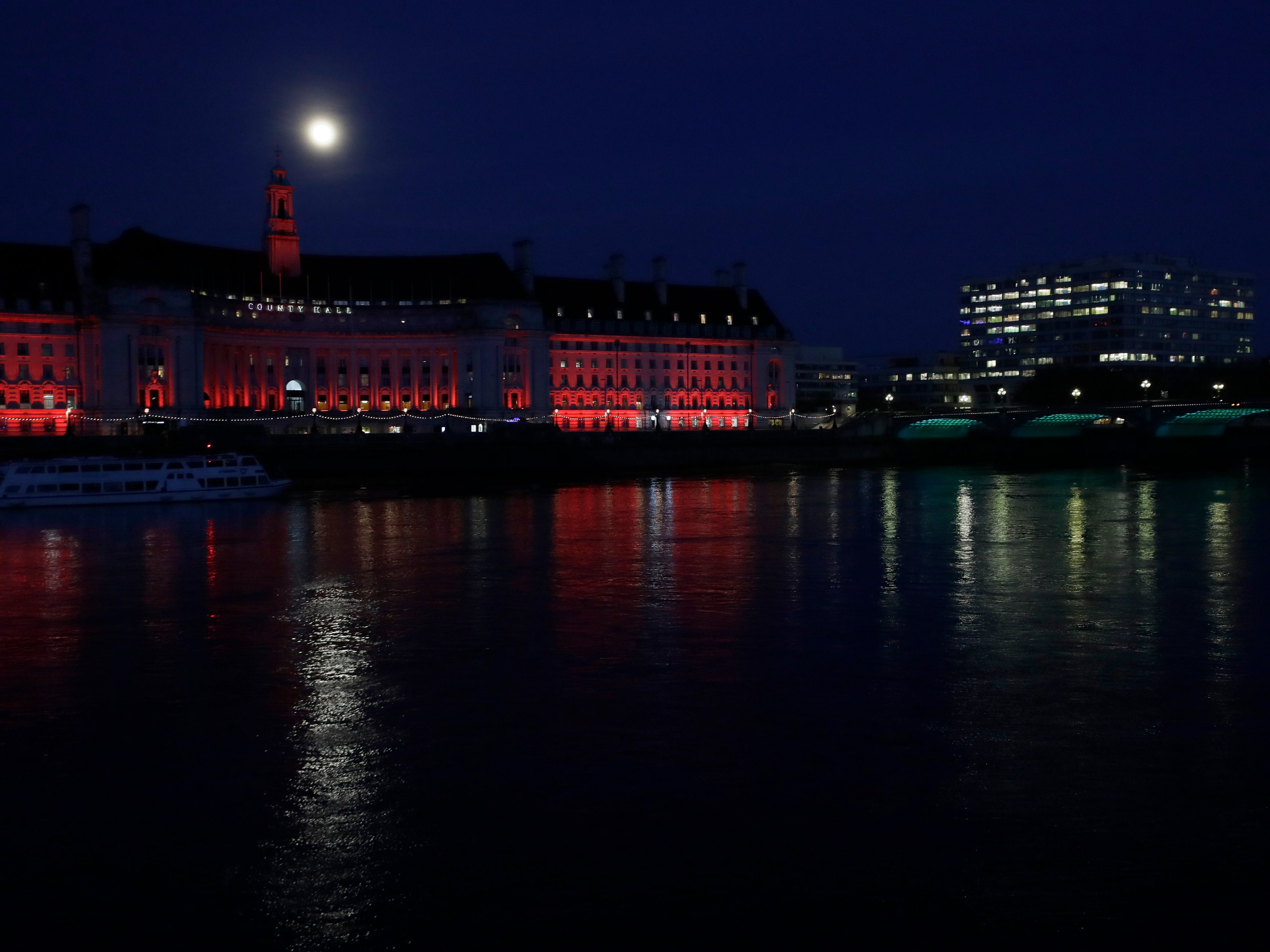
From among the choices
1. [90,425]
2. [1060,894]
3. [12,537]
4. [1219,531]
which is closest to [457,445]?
[90,425]

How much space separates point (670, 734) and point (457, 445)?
3026 inches

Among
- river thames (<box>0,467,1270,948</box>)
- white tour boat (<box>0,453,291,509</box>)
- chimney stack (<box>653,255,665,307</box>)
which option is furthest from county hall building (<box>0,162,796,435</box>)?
river thames (<box>0,467,1270,948</box>)

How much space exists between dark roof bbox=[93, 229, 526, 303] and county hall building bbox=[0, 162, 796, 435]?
189 millimetres

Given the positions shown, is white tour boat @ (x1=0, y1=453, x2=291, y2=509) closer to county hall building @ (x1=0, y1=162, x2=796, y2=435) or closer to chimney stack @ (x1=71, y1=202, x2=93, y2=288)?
county hall building @ (x1=0, y1=162, x2=796, y2=435)

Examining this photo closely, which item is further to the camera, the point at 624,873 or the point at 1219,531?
the point at 1219,531

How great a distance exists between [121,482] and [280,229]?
224ft

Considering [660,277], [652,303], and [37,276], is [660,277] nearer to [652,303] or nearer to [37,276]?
[652,303]

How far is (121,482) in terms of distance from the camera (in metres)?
63.3

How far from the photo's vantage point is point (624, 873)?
11164 mm

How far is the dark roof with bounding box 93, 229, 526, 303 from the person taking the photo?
11256 cm

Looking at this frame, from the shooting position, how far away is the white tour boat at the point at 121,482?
61.2 m

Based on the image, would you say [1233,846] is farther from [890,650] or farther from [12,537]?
[12,537]

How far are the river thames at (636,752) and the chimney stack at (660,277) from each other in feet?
372

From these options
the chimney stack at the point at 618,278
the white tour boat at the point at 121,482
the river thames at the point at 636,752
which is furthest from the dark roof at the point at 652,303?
the river thames at the point at 636,752
